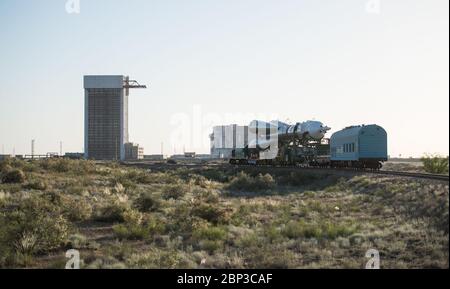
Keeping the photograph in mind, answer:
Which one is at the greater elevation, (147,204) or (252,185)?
(147,204)

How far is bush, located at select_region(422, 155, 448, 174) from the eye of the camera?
32.8 m

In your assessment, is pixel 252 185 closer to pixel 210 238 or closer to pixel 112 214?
pixel 112 214

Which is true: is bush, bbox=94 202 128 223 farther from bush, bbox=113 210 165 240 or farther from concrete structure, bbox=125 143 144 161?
concrete structure, bbox=125 143 144 161

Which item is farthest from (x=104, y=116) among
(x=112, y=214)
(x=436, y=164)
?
(x=112, y=214)

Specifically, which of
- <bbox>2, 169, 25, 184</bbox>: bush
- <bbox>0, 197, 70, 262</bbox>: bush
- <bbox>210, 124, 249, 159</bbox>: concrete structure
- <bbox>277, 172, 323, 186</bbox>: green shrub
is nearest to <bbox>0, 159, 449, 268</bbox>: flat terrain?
<bbox>0, 197, 70, 262</bbox>: bush

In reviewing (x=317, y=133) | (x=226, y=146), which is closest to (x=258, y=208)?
(x=317, y=133)

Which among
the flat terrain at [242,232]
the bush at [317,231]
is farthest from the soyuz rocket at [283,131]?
the bush at [317,231]

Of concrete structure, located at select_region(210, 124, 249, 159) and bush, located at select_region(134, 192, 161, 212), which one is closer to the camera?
bush, located at select_region(134, 192, 161, 212)

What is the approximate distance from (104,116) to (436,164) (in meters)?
168

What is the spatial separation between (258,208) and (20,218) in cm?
1189

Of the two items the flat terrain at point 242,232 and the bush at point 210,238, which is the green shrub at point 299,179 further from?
the bush at point 210,238

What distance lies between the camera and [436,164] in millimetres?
34406

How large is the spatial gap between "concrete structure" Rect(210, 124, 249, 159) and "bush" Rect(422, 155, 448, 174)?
35.1 m

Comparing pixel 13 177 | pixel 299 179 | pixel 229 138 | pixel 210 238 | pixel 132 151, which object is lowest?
pixel 210 238
